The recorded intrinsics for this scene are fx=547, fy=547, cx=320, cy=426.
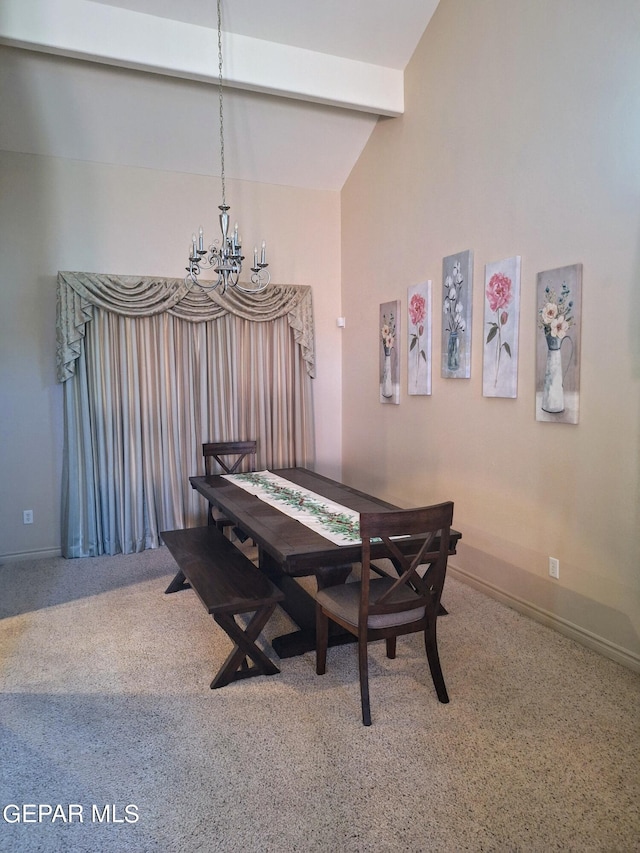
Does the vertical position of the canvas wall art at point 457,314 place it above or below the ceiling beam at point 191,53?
below

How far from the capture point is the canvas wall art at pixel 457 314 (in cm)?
350

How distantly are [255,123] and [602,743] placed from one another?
4.49m

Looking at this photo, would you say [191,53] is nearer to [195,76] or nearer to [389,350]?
[195,76]

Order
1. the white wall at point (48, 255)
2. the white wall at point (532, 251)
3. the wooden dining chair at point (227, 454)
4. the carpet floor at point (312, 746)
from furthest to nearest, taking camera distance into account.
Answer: the wooden dining chair at point (227, 454)
the white wall at point (48, 255)
the white wall at point (532, 251)
the carpet floor at point (312, 746)

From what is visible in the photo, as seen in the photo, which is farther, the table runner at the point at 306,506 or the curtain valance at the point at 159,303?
the curtain valance at the point at 159,303

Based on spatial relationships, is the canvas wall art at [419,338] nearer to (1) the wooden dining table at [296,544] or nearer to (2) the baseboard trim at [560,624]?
(1) the wooden dining table at [296,544]

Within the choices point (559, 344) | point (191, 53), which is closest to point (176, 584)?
point (559, 344)

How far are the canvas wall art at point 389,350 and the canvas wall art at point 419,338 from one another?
169 millimetres

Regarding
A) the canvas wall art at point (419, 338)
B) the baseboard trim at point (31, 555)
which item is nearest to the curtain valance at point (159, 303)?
the canvas wall art at point (419, 338)

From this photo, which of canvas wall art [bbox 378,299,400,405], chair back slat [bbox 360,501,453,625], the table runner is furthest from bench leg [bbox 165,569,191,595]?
canvas wall art [bbox 378,299,400,405]

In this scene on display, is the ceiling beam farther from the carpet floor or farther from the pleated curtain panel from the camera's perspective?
the carpet floor

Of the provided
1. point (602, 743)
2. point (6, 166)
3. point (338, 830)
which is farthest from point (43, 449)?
point (602, 743)

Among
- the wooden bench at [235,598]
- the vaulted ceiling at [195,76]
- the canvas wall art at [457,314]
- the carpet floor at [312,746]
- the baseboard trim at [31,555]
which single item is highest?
the vaulted ceiling at [195,76]

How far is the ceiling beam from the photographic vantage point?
A: 3.17m
